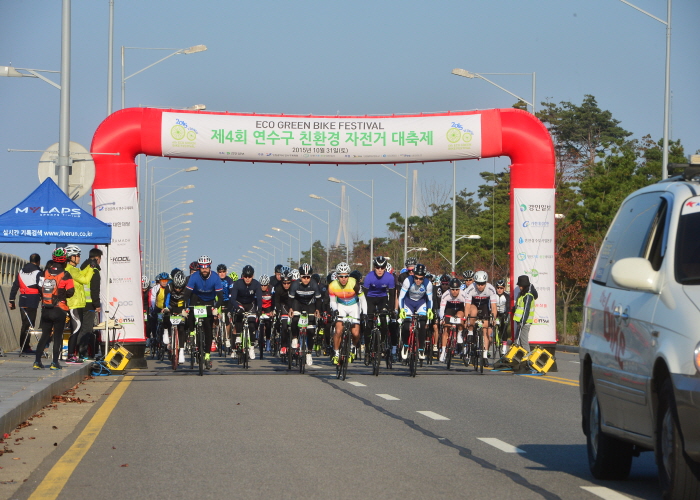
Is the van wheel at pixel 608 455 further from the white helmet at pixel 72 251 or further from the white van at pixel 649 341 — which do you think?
the white helmet at pixel 72 251

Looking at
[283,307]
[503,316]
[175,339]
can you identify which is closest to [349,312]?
[283,307]

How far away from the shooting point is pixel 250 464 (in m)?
9.41

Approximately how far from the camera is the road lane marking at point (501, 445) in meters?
10.4

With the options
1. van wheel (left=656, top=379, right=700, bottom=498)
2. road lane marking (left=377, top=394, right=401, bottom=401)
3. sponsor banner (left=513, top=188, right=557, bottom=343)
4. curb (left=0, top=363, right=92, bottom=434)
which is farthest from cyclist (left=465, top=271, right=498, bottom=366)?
van wheel (left=656, top=379, right=700, bottom=498)

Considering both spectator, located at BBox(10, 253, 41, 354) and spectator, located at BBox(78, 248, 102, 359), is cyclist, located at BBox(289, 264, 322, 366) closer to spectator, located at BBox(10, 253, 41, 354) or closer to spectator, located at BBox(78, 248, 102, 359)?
spectator, located at BBox(78, 248, 102, 359)

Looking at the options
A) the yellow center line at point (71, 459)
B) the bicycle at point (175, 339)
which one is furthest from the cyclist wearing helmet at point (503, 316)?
the yellow center line at point (71, 459)

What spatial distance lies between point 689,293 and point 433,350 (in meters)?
18.6

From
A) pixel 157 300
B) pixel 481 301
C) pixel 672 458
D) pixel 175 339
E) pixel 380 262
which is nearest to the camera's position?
pixel 672 458

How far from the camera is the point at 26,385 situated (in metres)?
15.1

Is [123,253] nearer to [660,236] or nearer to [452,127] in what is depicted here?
[452,127]

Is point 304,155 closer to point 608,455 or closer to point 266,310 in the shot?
point 266,310

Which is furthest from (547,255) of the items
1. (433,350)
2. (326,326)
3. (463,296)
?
(326,326)

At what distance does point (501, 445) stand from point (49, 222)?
37.5ft

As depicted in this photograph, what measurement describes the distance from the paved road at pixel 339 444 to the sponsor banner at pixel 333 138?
23.0ft
